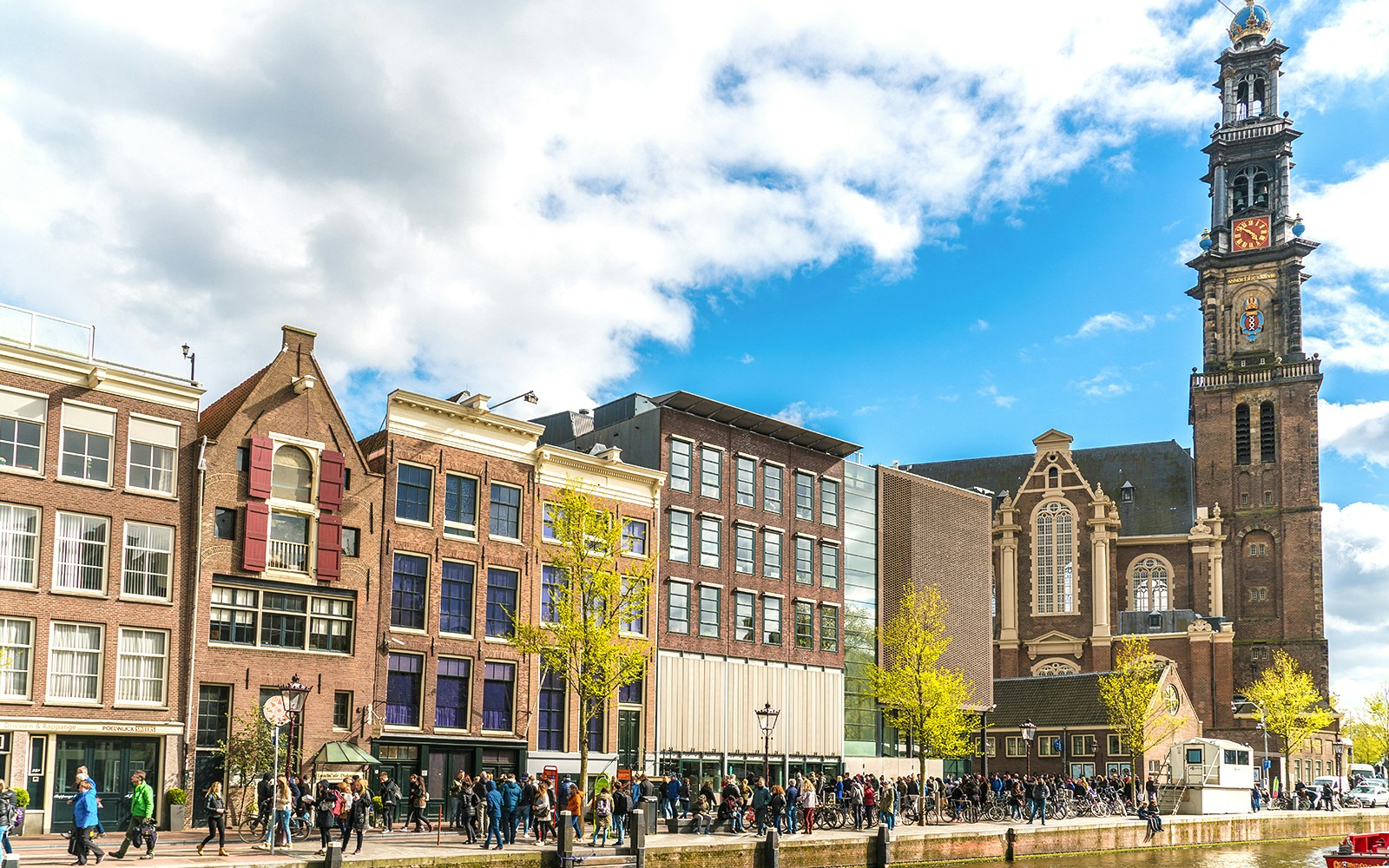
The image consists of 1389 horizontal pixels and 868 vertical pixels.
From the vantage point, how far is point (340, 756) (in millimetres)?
39562

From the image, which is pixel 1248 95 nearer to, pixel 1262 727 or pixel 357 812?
pixel 1262 727

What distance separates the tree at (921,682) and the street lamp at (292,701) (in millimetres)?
26605

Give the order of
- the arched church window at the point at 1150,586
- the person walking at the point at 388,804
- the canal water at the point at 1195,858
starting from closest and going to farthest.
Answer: the person walking at the point at 388,804, the canal water at the point at 1195,858, the arched church window at the point at 1150,586

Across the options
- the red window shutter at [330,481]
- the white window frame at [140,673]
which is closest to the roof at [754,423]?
the red window shutter at [330,481]

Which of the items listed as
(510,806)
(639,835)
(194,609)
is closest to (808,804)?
(639,835)

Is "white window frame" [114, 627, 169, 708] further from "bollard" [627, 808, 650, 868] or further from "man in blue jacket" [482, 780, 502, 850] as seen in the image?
"bollard" [627, 808, 650, 868]

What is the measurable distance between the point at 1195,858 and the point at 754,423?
77.0 feet

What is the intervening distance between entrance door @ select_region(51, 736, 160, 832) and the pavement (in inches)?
57.0

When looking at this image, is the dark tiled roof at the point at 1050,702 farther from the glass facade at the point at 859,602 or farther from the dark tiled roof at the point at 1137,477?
the dark tiled roof at the point at 1137,477

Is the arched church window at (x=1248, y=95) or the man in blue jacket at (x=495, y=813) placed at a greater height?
the arched church window at (x=1248, y=95)

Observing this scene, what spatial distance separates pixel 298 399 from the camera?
41656mm

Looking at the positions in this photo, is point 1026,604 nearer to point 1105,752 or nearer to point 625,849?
point 1105,752

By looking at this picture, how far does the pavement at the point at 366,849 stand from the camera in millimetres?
27312

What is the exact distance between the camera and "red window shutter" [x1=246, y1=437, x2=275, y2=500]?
39.8 m
